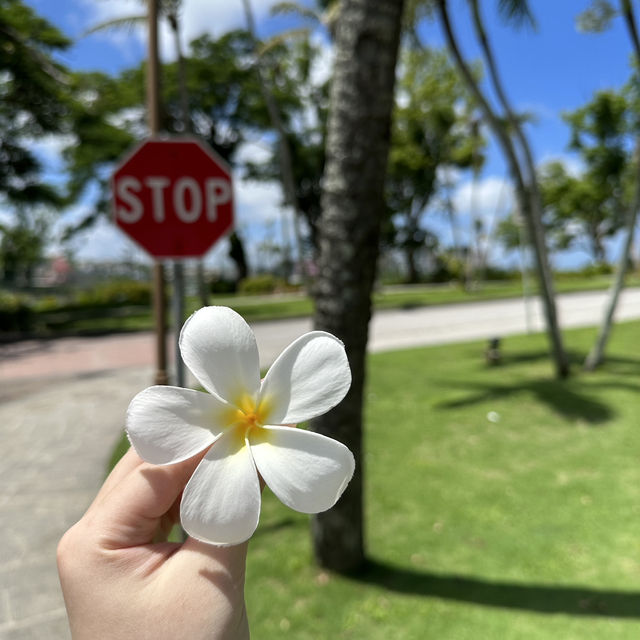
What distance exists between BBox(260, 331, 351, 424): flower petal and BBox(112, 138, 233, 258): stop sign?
1.76m

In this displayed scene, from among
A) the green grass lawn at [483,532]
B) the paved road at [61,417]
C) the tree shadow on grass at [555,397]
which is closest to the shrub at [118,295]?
the paved road at [61,417]

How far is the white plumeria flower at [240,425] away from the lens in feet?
1.57

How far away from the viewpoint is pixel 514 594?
2.79m

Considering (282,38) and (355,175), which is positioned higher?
(282,38)

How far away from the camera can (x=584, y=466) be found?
427cm

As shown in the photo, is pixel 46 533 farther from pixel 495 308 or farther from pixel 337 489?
pixel 495 308

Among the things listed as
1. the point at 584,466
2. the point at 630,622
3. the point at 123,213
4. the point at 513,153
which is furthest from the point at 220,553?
the point at 513,153

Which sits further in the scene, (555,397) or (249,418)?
(555,397)

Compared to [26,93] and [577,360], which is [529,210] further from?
[26,93]

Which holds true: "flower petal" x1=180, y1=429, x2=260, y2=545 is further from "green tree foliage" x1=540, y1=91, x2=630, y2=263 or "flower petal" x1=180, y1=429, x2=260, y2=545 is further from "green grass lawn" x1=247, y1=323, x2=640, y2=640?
"green tree foliage" x1=540, y1=91, x2=630, y2=263

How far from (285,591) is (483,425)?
3053 mm

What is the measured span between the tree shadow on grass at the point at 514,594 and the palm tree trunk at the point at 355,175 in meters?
1.01

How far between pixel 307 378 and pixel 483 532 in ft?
11.1

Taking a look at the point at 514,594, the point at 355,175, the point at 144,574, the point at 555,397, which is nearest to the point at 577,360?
the point at 555,397
